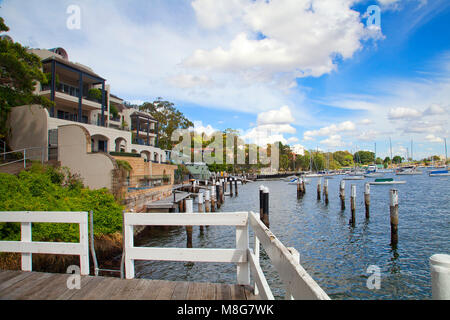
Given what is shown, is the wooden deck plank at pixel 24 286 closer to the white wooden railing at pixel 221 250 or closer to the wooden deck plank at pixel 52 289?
the wooden deck plank at pixel 52 289

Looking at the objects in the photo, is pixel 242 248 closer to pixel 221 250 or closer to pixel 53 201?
pixel 221 250

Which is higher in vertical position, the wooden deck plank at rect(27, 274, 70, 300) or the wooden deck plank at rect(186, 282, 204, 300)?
the wooden deck plank at rect(186, 282, 204, 300)

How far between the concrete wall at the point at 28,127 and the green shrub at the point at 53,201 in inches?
314

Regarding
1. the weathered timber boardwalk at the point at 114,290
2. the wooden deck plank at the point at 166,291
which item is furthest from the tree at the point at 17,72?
the wooden deck plank at the point at 166,291

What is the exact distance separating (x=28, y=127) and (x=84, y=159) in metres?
10.1

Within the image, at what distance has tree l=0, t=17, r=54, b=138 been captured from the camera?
17500 mm

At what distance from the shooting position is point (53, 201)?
1203cm

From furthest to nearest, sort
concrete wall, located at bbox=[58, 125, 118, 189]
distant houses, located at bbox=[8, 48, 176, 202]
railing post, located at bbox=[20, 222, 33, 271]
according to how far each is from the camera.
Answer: distant houses, located at bbox=[8, 48, 176, 202]
concrete wall, located at bbox=[58, 125, 118, 189]
railing post, located at bbox=[20, 222, 33, 271]

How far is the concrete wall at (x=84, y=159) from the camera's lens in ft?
51.9

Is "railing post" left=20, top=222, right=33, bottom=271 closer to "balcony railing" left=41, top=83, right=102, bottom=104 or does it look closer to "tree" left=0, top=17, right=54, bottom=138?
"tree" left=0, top=17, right=54, bottom=138

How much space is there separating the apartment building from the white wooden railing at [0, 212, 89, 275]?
15548 mm

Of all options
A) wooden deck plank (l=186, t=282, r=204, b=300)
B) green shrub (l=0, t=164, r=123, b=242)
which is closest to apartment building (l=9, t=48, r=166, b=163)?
green shrub (l=0, t=164, r=123, b=242)
